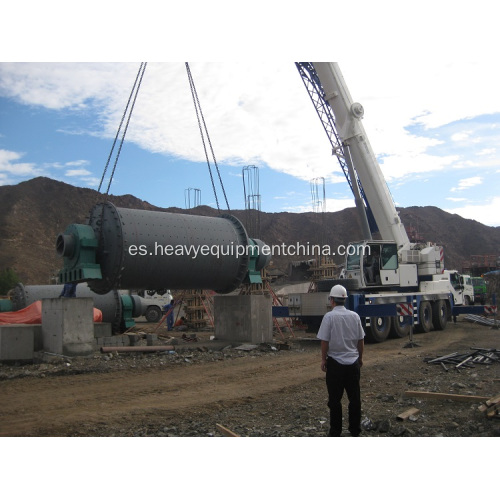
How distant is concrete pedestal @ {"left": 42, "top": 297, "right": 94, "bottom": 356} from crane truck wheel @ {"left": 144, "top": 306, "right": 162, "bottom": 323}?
52.0 feet

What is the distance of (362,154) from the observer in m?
17.3

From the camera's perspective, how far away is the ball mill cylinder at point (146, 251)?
11.0 m

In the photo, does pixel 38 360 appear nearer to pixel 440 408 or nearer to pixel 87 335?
pixel 87 335

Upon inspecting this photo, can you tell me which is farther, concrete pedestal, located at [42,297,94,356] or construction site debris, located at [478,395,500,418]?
concrete pedestal, located at [42,297,94,356]

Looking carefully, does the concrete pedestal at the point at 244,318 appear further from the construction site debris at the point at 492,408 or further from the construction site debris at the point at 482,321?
the construction site debris at the point at 482,321

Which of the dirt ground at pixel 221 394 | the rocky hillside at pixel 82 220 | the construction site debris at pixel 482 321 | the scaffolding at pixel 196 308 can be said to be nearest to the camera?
the dirt ground at pixel 221 394

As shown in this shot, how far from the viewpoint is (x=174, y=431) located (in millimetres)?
6008

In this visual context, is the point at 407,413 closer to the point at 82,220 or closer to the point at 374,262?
the point at 374,262

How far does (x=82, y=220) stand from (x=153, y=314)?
3283cm

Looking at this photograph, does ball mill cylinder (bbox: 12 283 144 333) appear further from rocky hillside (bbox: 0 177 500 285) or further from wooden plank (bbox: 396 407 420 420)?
rocky hillside (bbox: 0 177 500 285)

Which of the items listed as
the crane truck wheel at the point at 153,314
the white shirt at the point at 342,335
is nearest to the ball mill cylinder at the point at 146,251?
the white shirt at the point at 342,335

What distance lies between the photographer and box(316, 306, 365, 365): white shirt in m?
5.45

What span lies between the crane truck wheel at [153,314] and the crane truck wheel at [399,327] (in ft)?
46.8

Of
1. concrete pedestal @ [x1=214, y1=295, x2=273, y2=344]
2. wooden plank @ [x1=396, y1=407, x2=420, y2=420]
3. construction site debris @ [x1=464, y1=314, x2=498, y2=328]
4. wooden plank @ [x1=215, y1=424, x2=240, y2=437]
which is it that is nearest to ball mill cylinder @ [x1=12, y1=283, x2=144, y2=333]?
concrete pedestal @ [x1=214, y1=295, x2=273, y2=344]
